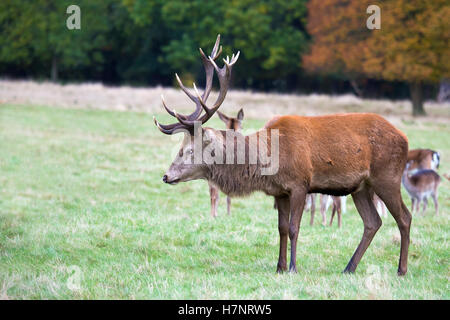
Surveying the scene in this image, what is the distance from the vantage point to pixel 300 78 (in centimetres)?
4409

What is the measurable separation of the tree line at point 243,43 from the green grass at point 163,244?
1509cm

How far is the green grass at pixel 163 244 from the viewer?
5.30 m

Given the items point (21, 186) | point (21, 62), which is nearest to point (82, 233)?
point (21, 186)

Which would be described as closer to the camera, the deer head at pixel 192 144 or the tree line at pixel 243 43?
the deer head at pixel 192 144

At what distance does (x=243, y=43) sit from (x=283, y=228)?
32.4m

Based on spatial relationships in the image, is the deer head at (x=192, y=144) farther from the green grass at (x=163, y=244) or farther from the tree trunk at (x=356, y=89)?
the tree trunk at (x=356, y=89)

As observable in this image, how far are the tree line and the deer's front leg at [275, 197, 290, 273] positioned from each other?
22.2m

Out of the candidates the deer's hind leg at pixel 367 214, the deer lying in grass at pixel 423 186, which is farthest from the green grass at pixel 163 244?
the deer lying in grass at pixel 423 186

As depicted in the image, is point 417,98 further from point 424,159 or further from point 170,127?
point 170,127

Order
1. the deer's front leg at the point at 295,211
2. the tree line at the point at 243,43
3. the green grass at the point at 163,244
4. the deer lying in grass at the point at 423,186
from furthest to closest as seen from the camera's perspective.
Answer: the tree line at the point at 243,43, the deer lying in grass at the point at 423,186, the deer's front leg at the point at 295,211, the green grass at the point at 163,244

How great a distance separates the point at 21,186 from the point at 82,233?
486 centimetres

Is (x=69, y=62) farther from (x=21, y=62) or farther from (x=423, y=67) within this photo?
(x=423, y=67)

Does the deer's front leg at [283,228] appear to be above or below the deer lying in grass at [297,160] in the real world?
below

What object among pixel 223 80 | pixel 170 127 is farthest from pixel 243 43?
pixel 170 127
